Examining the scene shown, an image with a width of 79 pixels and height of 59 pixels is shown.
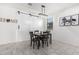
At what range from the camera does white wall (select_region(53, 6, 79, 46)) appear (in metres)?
4.09

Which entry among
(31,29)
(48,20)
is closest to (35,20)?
(31,29)

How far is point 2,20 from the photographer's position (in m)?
4.15

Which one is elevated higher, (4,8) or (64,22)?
(4,8)

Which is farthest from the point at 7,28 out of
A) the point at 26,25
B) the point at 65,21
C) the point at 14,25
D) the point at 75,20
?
the point at 75,20

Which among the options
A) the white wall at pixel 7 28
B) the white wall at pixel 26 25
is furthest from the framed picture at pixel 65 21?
the white wall at pixel 7 28

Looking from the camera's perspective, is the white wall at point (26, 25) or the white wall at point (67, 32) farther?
the white wall at point (26, 25)

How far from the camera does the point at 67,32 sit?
15.1 ft

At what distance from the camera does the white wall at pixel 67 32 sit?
4.09 m

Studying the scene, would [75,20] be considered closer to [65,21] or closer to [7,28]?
[65,21]

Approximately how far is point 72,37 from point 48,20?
3.04 m

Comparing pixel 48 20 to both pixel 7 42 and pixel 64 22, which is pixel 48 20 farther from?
pixel 7 42

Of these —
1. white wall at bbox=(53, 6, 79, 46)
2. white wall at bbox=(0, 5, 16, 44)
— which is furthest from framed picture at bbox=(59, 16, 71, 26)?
white wall at bbox=(0, 5, 16, 44)

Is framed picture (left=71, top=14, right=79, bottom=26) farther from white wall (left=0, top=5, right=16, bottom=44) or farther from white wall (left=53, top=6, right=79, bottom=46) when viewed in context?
white wall (left=0, top=5, right=16, bottom=44)

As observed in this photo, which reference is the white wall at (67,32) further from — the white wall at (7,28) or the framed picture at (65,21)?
the white wall at (7,28)
